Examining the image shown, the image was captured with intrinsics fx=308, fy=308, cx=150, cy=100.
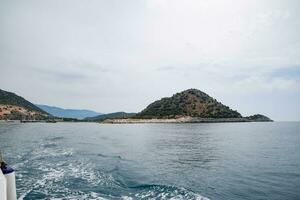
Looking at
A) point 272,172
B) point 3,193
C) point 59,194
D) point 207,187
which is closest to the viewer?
point 3,193

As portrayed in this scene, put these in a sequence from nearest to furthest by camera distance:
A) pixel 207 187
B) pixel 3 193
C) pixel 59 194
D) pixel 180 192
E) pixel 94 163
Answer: pixel 3 193 → pixel 59 194 → pixel 180 192 → pixel 207 187 → pixel 94 163

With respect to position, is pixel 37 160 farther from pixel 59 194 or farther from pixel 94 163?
pixel 59 194

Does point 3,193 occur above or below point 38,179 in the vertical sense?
above

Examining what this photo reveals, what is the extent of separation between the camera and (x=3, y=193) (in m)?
6.40

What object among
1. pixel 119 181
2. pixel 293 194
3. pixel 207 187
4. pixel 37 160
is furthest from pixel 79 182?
pixel 293 194

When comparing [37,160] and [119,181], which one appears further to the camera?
[37,160]

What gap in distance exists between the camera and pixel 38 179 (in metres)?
23.7

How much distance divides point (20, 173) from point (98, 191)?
9.49 meters

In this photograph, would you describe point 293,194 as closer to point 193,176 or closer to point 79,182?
point 193,176

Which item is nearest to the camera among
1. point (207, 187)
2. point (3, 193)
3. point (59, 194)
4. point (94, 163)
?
point (3, 193)

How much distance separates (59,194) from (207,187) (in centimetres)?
1066

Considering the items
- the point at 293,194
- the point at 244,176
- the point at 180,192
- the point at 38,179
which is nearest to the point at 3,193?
the point at 180,192

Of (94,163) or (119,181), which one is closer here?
(119,181)

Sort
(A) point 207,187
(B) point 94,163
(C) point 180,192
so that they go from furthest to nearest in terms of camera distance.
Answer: (B) point 94,163, (A) point 207,187, (C) point 180,192
